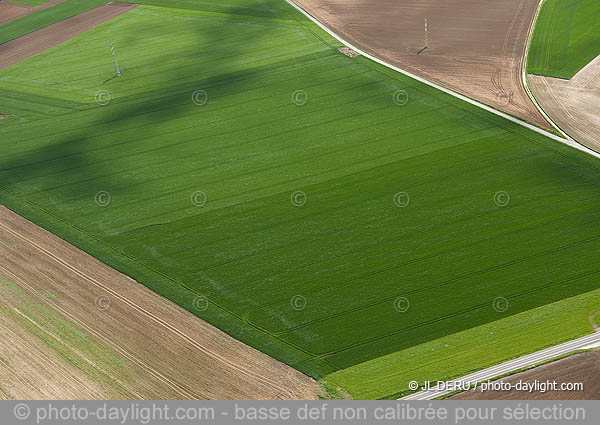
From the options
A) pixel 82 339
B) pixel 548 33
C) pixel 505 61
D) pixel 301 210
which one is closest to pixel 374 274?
pixel 301 210

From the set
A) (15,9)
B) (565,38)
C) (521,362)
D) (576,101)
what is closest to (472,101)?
(576,101)

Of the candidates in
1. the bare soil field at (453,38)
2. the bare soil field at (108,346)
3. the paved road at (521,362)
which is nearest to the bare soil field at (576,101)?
the bare soil field at (453,38)

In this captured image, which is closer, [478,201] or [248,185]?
[478,201]

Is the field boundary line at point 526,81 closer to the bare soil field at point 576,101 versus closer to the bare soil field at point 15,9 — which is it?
the bare soil field at point 576,101

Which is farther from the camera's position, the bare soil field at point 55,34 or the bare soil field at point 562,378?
the bare soil field at point 55,34

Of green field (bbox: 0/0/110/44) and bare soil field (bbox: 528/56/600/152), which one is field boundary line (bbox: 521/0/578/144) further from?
green field (bbox: 0/0/110/44)

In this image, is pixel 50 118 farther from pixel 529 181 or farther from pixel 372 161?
pixel 529 181
